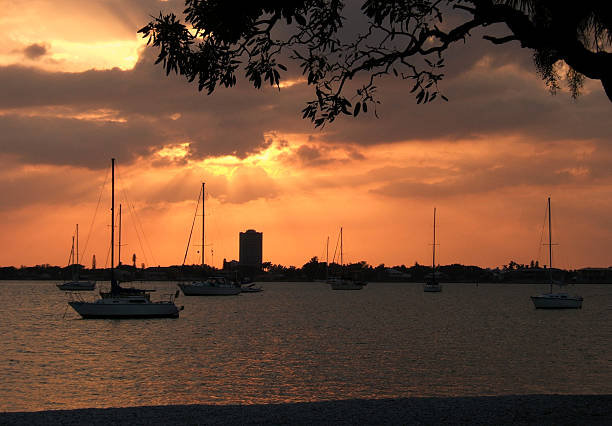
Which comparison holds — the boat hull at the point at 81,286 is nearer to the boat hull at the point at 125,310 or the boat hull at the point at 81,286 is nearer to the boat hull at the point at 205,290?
the boat hull at the point at 205,290

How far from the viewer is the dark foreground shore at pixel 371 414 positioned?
49.5 ft

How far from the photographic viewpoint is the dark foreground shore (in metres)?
15.1

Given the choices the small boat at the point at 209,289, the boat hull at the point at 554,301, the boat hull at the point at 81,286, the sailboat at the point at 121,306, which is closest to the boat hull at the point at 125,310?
the sailboat at the point at 121,306

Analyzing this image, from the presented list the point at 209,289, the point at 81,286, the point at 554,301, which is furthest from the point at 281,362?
the point at 81,286

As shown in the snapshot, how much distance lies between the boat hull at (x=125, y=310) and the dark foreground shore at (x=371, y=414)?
55150mm

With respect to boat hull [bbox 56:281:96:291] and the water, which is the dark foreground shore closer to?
the water

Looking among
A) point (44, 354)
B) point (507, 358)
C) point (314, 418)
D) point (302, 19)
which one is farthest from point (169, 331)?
point (302, 19)

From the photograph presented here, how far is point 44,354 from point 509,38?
45.0 metres

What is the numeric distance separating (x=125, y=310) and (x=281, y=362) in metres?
30.6

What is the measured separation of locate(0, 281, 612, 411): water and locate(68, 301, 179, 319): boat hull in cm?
137

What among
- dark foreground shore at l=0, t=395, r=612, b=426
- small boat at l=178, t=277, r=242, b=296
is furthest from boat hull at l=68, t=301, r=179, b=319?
small boat at l=178, t=277, r=242, b=296

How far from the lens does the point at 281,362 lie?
44812 mm

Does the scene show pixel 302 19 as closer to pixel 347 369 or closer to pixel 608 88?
pixel 608 88

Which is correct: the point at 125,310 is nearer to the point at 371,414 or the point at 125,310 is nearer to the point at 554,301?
the point at 371,414
